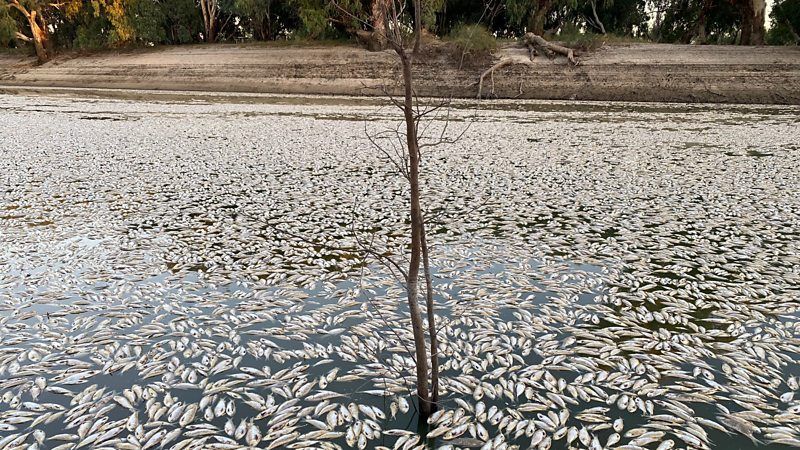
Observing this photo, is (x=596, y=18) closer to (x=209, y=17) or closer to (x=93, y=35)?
(x=209, y=17)

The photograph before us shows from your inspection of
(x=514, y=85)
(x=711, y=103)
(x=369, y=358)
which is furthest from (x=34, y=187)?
(x=711, y=103)

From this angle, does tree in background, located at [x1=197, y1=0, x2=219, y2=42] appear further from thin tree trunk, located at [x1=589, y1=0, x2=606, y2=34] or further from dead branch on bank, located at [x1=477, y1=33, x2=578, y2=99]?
thin tree trunk, located at [x1=589, y1=0, x2=606, y2=34]

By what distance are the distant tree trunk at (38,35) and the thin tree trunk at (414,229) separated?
4963 centimetres

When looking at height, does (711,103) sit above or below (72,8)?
below

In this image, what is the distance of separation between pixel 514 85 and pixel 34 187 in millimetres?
26768

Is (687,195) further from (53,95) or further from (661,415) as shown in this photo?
(53,95)

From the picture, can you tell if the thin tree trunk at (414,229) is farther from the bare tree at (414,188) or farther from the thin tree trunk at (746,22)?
the thin tree trunk at (746,22)

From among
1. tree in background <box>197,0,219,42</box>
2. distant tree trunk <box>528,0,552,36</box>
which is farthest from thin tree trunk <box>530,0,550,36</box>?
tree in background <box>197,0,219,42</box>

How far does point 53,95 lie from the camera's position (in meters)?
33.3

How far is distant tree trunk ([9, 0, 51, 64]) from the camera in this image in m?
41.8

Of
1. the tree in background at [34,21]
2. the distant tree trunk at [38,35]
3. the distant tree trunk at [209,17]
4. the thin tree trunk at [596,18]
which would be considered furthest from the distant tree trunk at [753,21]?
the distant tree trunk at [38,35]

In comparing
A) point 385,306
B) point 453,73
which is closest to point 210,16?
point 453,73

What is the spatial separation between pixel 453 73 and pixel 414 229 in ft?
102

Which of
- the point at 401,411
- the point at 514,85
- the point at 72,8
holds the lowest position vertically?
the point at 401,411
